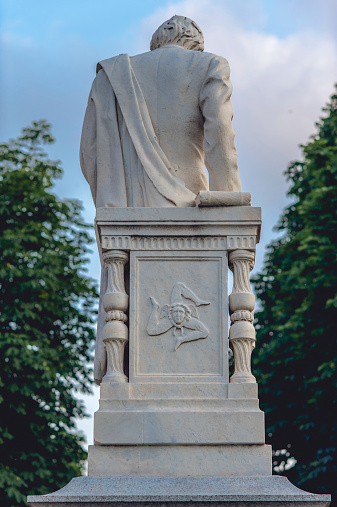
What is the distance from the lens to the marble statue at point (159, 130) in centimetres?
984

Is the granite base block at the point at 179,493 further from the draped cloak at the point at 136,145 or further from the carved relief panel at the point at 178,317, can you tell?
the draped cloak at the point at 136,145

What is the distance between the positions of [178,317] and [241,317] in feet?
1.74

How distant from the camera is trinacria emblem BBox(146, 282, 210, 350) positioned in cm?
927

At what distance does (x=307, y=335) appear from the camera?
84.6 feet

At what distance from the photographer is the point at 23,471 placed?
993 inches

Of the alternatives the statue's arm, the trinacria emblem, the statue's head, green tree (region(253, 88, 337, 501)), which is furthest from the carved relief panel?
green tree (region(253, 88, 337, 501))

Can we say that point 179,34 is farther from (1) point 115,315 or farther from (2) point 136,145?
(1) point 115,315

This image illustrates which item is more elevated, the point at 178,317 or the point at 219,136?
the point at 219,136

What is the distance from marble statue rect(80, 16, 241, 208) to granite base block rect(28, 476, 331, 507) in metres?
2.51

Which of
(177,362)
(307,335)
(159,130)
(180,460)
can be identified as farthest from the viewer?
(307,335)

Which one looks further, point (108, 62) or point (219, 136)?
point (108, 62)

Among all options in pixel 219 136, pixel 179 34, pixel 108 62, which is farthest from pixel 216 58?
pixel 108 62

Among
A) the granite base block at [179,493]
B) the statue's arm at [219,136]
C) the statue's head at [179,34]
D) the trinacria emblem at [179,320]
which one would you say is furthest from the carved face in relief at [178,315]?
the statue's head at [179,34]

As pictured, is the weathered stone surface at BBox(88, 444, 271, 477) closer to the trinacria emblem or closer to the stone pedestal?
the stone pedestal
